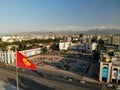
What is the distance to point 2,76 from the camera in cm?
2870

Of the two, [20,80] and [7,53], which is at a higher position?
[7,53]

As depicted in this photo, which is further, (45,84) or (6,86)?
(45,84)

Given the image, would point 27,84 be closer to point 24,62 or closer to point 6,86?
point 6,86

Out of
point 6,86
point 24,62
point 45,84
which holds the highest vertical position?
point 24,62

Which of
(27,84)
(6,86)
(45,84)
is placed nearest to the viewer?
(6,86)

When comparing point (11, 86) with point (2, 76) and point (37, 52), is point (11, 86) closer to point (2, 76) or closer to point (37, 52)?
point (2, 76)

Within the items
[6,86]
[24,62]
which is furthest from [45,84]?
[24,62]

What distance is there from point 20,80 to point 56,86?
266 inches

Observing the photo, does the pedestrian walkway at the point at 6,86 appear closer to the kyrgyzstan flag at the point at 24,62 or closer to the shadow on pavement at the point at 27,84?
the shadow on pavement at the point at 27,84

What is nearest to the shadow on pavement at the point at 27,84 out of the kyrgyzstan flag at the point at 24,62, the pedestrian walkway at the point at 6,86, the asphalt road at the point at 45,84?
the asphalt road at the point at 45,84

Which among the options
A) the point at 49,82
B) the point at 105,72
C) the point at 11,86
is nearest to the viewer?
the point at 11,86

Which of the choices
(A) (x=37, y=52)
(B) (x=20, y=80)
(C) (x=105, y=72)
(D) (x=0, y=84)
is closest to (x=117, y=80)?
(C) (x=105, y=72)

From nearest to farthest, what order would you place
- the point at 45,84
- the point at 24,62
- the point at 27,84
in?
the point at 24,62, the point at 27,84, the point at 45,84

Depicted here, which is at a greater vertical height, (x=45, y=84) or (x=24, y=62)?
(x=24, y=62)
